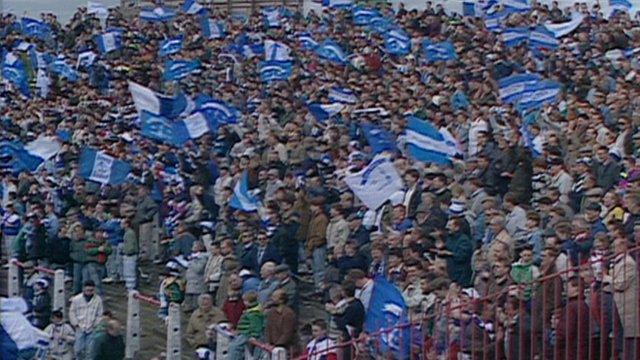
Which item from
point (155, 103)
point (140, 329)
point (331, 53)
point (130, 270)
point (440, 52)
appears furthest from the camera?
point (331, 53)

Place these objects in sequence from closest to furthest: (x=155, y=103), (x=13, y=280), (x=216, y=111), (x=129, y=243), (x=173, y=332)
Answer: (x=173, y=332)
(x=13, y=280)
(x=129, y=243)
(x=155, y=103)
(x=216, y=111)

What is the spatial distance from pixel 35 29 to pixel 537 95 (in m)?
17.2

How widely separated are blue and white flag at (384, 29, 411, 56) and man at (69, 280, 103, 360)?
45.2 ft

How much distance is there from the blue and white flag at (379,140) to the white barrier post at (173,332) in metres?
4.90

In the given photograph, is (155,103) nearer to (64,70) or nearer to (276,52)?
(276,52)

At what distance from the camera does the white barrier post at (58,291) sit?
1730 centimetres

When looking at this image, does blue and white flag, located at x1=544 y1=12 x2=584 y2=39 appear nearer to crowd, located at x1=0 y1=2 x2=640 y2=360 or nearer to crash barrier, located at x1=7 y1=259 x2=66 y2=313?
crowd, located at x1=0 y1=2 x2=640 y2=360

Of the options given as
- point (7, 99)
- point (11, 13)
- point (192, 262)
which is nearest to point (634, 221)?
point (192, 262)

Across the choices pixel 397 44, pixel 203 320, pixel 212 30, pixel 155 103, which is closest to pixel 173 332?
pixel 203 320

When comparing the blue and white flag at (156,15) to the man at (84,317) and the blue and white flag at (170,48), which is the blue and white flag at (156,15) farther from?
the man at (84,317)

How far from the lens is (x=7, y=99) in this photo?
29109 mm

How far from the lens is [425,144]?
18781 mm

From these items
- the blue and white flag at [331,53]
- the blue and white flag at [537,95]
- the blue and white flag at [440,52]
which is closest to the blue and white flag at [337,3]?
Result: the blue and white flag at [331,53]

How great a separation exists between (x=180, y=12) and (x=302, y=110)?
14363mm
